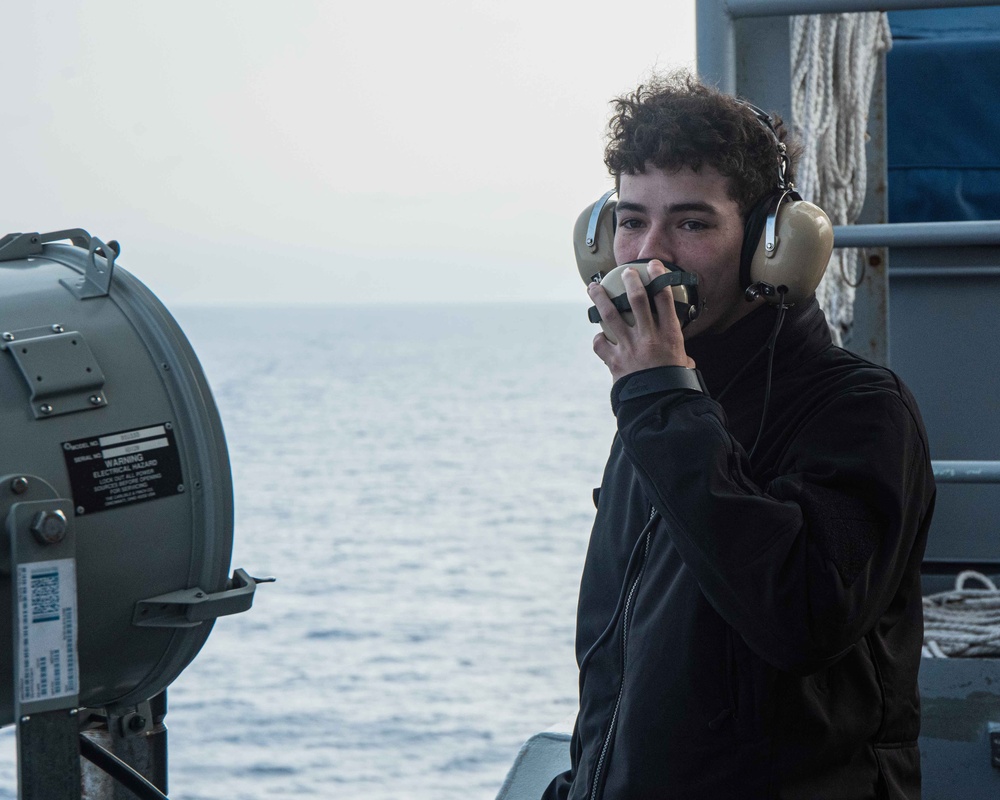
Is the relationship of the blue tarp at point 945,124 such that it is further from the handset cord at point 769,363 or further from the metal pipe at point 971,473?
the handset cord at point 769,363

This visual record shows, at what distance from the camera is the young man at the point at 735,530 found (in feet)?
4.16

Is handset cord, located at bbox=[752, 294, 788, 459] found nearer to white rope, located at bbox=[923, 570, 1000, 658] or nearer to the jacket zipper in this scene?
the jacket zipper

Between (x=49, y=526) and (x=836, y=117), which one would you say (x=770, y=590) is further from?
(x=836, y=117)

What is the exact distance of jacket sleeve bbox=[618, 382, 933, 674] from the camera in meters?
1.25

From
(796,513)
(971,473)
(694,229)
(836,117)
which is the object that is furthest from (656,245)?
(836,117)

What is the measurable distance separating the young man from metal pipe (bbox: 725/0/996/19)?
0.41 m

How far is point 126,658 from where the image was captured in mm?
1513

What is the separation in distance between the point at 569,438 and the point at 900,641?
21.4 metres

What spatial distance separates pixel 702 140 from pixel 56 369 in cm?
84

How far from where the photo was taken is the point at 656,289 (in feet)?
4.54

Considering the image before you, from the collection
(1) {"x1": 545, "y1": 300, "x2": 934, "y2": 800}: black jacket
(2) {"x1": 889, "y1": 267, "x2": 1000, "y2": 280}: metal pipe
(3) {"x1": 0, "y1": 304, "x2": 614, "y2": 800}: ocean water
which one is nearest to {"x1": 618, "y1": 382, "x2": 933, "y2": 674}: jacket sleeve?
(1) {"x1": 545, "y1": 300, "x2": 934, "y2": 800}: black jacket

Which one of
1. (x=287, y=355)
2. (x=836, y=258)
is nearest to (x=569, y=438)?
(x=836, y=258)

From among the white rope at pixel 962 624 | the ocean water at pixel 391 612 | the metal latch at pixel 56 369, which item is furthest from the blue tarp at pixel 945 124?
the metal latch at pixel 56 369

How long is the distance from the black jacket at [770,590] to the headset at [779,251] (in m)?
0.04
